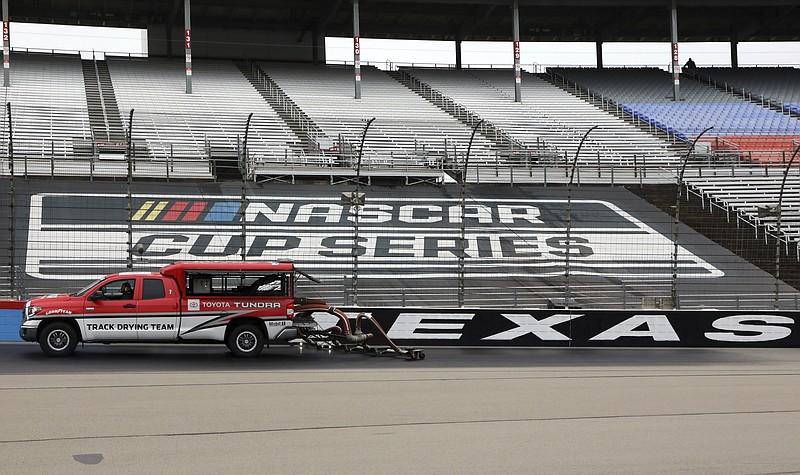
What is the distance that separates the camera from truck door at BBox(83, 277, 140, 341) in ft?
50.5

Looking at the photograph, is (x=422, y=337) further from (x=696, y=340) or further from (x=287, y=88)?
(x=287, y=88)

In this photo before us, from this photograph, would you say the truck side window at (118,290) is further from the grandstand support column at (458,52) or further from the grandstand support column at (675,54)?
the grandstand support column at (458,52)

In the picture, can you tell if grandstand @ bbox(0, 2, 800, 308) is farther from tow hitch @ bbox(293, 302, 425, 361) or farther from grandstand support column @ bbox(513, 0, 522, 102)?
tow hitch @ bbox(293, 302, 425, 361)

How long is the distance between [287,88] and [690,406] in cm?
3386

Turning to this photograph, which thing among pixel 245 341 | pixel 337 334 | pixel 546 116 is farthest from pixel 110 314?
pixel 546 116

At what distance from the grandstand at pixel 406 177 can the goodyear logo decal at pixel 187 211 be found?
85 mm

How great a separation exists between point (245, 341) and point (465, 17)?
3460cm

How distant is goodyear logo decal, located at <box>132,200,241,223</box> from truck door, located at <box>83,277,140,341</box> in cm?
677

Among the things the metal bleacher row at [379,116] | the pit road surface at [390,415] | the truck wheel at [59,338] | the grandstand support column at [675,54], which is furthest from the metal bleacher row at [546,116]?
the truck wheel at [59,338]

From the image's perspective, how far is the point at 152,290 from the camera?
15.7 m

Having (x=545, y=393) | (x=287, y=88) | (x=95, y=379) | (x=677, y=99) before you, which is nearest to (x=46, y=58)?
(x=287, y=88)

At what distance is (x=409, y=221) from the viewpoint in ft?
81.3

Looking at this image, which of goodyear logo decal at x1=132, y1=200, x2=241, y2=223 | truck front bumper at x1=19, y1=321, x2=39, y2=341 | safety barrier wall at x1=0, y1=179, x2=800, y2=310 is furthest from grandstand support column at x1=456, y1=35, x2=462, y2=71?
truck front bumper at x1=19, y1=321, x2=39, y2=341

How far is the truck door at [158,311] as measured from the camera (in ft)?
51.0
